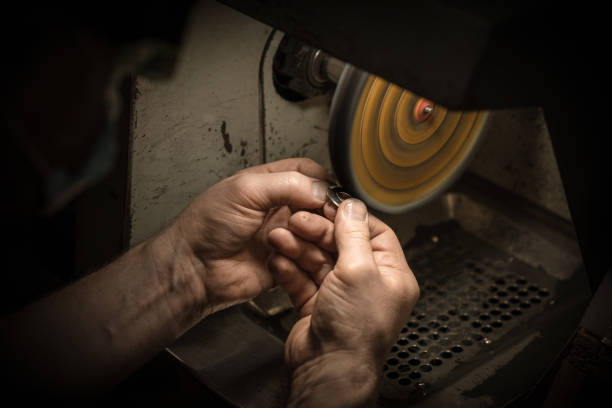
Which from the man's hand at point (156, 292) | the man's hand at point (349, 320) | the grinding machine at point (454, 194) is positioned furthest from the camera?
the man's hand at point (156, 292)

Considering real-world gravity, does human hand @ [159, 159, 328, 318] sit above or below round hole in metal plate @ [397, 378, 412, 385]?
above

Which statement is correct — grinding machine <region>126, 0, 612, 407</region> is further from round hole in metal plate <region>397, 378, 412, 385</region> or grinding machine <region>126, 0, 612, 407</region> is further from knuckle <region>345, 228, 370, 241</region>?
knuckle <region>345, 228, 370, 241</region>

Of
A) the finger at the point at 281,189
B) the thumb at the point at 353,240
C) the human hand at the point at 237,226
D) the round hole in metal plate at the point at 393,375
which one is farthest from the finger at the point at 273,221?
the round hole in metal plate at the point at 393,375

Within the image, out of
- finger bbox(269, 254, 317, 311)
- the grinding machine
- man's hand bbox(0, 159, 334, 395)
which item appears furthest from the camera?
finger bbox(269, 254, 317, 311)

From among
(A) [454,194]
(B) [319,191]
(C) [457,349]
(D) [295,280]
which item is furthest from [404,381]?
(A) [454,194]

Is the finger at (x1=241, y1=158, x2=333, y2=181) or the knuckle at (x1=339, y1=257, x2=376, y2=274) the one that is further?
the finger at (x1=241, y1=158, x2=333, y2=181)

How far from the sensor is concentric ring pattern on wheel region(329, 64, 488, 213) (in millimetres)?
863

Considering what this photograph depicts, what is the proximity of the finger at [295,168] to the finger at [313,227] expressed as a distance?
0.36 ft

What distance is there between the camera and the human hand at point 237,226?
985mm

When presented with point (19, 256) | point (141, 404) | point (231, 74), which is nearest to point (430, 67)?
point (231, 74)

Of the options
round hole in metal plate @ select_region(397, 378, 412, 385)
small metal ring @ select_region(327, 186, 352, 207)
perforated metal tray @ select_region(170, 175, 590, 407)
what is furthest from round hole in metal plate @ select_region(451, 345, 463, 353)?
small metal ring @ select_region(327, 186, 352, 207)

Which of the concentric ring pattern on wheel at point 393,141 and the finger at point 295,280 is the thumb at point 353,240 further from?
the finger at point 295,280

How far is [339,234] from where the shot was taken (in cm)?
89

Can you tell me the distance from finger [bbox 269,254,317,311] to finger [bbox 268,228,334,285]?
2 cm
